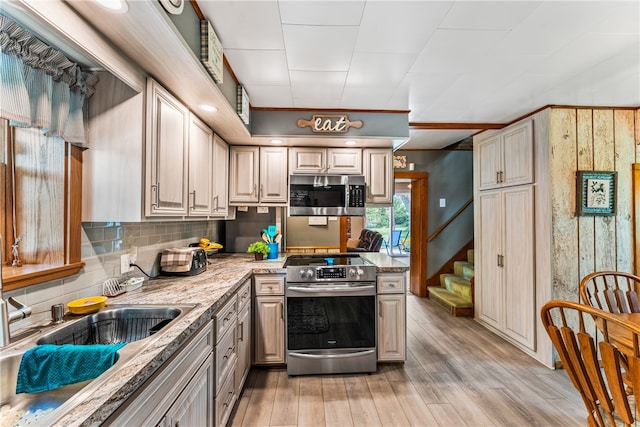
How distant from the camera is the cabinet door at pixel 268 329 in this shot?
2482 mm

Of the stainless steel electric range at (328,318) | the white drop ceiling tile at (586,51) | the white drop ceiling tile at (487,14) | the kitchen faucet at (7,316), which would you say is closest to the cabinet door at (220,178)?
the stainless steel electric range at (328,318)

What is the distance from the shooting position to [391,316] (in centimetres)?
256

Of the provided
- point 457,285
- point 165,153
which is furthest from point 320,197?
point 457,285

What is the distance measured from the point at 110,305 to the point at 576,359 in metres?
2.00

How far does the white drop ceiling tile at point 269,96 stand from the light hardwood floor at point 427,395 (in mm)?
2388

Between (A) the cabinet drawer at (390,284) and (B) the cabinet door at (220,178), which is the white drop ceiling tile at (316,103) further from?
(A) the cabinet drawer at (390,284)

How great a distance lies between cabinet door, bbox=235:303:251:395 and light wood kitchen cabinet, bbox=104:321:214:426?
531 mm

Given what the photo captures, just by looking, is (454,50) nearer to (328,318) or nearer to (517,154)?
(517,154)

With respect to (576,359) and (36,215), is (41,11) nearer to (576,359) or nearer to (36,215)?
(36,215)

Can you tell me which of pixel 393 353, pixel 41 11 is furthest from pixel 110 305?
pixel 393 353

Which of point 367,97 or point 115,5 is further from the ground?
point 367,97

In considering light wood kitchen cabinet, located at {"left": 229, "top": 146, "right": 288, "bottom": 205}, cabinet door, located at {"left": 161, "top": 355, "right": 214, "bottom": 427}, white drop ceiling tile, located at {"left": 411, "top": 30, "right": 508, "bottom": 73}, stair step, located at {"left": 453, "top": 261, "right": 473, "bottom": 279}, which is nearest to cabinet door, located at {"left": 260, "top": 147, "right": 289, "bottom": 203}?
light wood kitchen cabinet, located at {"left": 229, "top": 146, "right": 288, "bottom": 205}

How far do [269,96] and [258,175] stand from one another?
0.83 metres

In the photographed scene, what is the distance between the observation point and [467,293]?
402 centimetres
